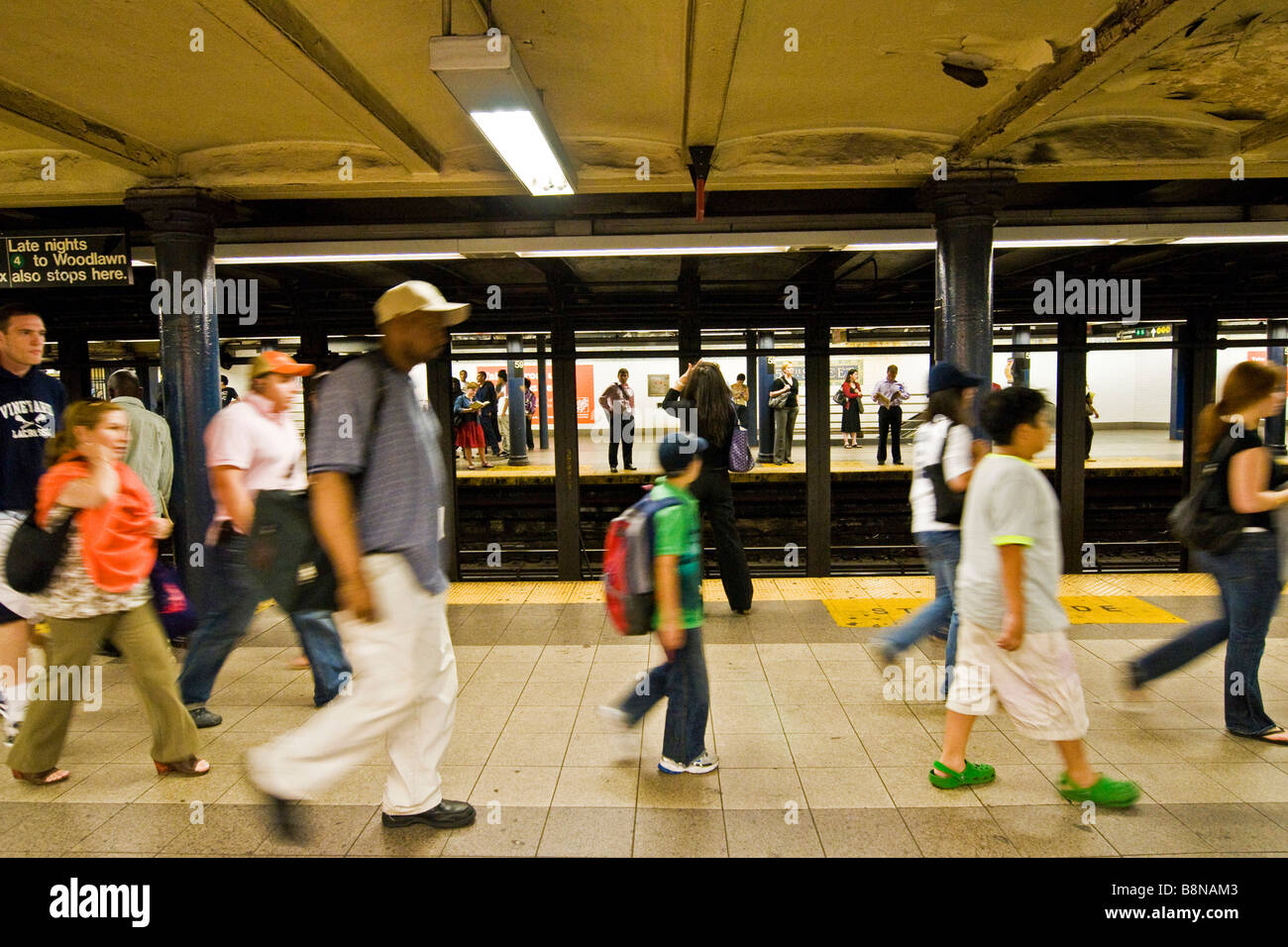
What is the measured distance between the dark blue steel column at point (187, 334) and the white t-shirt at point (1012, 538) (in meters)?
4.59

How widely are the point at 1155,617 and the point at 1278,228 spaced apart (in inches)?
112

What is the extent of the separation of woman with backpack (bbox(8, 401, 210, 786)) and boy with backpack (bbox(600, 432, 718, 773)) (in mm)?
1913

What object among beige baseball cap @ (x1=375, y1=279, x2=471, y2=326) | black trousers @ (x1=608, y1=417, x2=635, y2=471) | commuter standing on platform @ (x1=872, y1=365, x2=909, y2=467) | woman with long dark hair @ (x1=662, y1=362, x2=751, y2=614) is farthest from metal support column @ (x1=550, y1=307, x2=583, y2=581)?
commuter standing on platform @ (x1=872, y1=365, x2=909, y2=467)

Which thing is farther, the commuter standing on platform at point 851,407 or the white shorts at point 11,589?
the commuter standing on platform at point 851,407

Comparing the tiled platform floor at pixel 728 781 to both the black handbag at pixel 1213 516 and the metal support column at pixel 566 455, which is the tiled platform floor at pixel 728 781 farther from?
the metal support column at pixel 566 455

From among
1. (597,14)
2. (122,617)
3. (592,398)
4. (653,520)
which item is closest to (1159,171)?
(597,14)

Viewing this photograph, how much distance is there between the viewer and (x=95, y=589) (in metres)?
3.07

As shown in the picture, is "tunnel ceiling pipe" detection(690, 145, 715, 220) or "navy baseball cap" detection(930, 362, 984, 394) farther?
"tunnel ceiling pipe" detection(690, 145, 715, 220)

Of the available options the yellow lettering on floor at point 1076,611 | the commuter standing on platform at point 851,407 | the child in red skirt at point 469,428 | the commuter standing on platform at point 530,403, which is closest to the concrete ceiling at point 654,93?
the yellow lettering on floor at point 1076,611

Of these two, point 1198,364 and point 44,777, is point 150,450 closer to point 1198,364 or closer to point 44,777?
point 44,777

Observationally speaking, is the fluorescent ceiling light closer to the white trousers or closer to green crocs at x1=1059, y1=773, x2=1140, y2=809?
the white trousers

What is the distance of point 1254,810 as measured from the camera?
2887 millimetres

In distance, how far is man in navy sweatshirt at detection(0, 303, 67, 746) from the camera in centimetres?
348

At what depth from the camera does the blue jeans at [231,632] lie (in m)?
3.57
